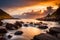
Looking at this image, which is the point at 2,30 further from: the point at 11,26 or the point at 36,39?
the point at 36,39

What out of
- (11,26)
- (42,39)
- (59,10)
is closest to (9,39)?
(42,39)

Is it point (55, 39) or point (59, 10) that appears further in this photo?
point (59, 10)

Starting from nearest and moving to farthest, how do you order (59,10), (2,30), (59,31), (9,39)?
(9,39) < (59,31) < (2,30) < (59,10)

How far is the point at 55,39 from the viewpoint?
39.5 m

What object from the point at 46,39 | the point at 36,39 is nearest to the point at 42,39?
the point at 46,39

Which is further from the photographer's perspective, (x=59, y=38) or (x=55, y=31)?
(x=55, y=31)

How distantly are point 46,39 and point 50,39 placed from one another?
1.04m

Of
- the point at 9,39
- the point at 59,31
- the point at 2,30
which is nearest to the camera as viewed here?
the point at 9,39

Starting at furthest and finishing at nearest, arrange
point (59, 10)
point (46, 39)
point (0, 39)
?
point (59, 10), point (0, 39), point (46, 39)

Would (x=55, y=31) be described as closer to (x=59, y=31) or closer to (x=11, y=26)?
(x=59, y=31)

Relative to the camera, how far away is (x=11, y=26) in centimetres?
7050

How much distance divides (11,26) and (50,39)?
112ft

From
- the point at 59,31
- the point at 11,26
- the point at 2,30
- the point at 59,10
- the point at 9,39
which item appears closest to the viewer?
the point at 9,39

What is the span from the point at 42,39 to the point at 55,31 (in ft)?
37.1
